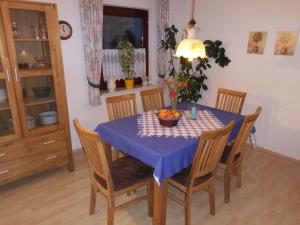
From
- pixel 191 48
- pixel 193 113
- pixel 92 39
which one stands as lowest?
pixel 193 113

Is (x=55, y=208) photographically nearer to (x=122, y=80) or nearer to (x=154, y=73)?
(x=122, y=80)

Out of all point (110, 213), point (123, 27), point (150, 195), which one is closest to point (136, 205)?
point (150, 195)

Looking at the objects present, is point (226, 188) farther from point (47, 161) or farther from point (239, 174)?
point (47, 161)

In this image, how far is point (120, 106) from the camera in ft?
9.15

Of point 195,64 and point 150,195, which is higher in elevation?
point 195,64

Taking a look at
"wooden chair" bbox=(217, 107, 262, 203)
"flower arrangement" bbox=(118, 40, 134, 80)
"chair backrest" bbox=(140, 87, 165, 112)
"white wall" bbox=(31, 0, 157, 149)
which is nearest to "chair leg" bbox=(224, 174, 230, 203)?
"wooden chair" bbox=(217, 107, 262, 203)

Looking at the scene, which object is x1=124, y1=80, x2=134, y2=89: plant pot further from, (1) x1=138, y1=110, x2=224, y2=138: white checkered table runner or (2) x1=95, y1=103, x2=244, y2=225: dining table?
(2) x1=95, y1=103, x2=244, y2=225: dining table

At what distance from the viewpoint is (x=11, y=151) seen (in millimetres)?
2467

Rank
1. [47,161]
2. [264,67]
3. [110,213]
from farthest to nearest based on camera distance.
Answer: [264,67] < [47,161] < [110,213]

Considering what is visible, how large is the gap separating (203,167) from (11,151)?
1.96 m

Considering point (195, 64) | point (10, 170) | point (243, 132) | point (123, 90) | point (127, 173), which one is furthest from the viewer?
point (195, 64)

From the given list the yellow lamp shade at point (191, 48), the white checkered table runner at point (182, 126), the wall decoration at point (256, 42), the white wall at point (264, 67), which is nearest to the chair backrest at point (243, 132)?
the white checkered table runner at point (182, 126)

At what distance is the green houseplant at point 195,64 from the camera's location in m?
3.74

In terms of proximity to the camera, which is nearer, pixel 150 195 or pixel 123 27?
pixel 150 195
